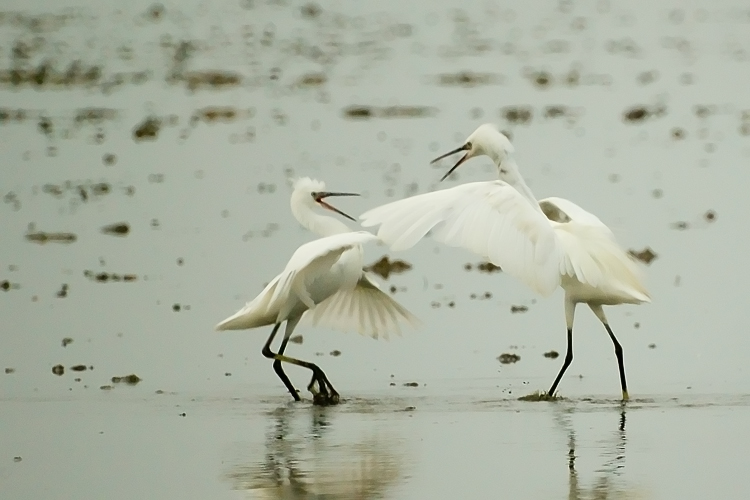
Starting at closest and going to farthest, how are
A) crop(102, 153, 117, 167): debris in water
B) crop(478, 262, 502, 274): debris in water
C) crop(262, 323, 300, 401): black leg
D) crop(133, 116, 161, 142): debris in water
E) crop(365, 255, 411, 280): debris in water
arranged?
1. crop(262, 323, 300, 401): black leg
2. crop(365, 255, 411, 280): debris in water
3. crop(478, 262, 502, 274): debris in water
4. crop(102, 153, 117, 167): debris in water
5. crop(133, 116, 161, 142): debris in water

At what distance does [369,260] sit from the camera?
1345 centimetres

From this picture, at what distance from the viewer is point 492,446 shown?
7641 millimetres

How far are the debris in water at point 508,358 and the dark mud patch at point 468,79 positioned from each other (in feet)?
47.5

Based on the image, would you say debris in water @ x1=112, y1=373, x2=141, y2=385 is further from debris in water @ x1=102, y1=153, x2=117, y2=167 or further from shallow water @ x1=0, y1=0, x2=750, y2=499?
debris in water @ x1=102, y1=153, x2=117, y2=167

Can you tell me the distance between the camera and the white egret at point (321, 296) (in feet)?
30.1

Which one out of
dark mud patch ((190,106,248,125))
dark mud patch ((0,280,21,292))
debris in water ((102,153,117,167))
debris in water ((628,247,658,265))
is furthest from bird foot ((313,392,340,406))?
dark mud patch ((190,106,248,125))

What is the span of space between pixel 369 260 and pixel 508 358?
337 centimetres

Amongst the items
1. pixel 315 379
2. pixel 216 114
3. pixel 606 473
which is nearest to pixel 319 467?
pixel 606 473

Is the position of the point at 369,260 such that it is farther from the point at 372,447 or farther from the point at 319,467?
the point at 319,467

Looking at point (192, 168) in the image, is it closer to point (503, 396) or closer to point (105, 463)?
point (503, 396)

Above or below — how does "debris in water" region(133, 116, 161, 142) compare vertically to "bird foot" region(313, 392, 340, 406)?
above

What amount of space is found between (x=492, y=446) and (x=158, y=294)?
5433 millimetres

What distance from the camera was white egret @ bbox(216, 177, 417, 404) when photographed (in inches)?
362

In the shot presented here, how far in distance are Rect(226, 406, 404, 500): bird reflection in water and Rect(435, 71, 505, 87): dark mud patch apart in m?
16.7
